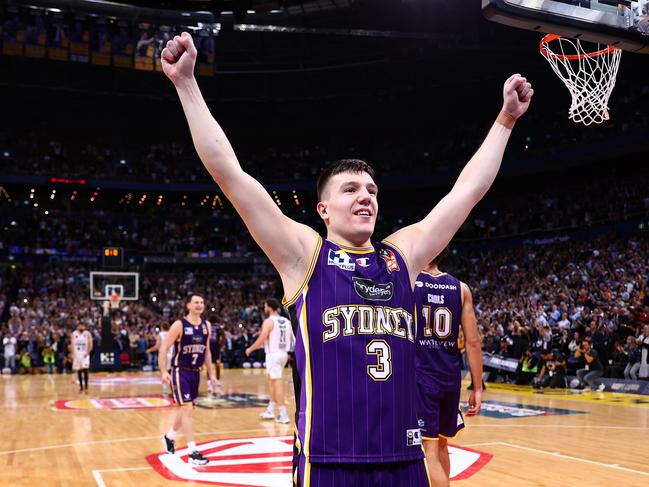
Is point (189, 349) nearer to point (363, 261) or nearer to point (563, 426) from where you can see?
point (563, 426)

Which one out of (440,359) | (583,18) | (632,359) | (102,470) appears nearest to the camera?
(440,359)

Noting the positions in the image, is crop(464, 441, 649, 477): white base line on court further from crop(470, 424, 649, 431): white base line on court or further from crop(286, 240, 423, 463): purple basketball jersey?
crop(286, 240, 423, 463): purple basketball jersey

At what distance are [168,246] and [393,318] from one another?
39.4m

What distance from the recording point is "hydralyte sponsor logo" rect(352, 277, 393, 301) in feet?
9.10

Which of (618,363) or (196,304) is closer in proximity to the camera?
(196,304)

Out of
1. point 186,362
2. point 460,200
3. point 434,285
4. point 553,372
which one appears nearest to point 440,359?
point 434,285

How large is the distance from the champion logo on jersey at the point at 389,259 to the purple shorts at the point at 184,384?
6.61 meters

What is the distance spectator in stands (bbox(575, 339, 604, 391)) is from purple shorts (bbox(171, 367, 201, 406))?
461 inches

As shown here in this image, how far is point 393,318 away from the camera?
279 centimetres

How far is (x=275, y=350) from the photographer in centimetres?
1275

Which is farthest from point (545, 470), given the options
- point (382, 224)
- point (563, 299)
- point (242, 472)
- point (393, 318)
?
point (382, 224)

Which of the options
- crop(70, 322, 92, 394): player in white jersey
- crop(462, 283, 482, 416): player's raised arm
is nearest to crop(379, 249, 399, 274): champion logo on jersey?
crop(462, 283, 482, 416): player's raised arm

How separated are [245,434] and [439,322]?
6.19 m

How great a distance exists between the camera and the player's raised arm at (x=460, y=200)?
3.08 meters
